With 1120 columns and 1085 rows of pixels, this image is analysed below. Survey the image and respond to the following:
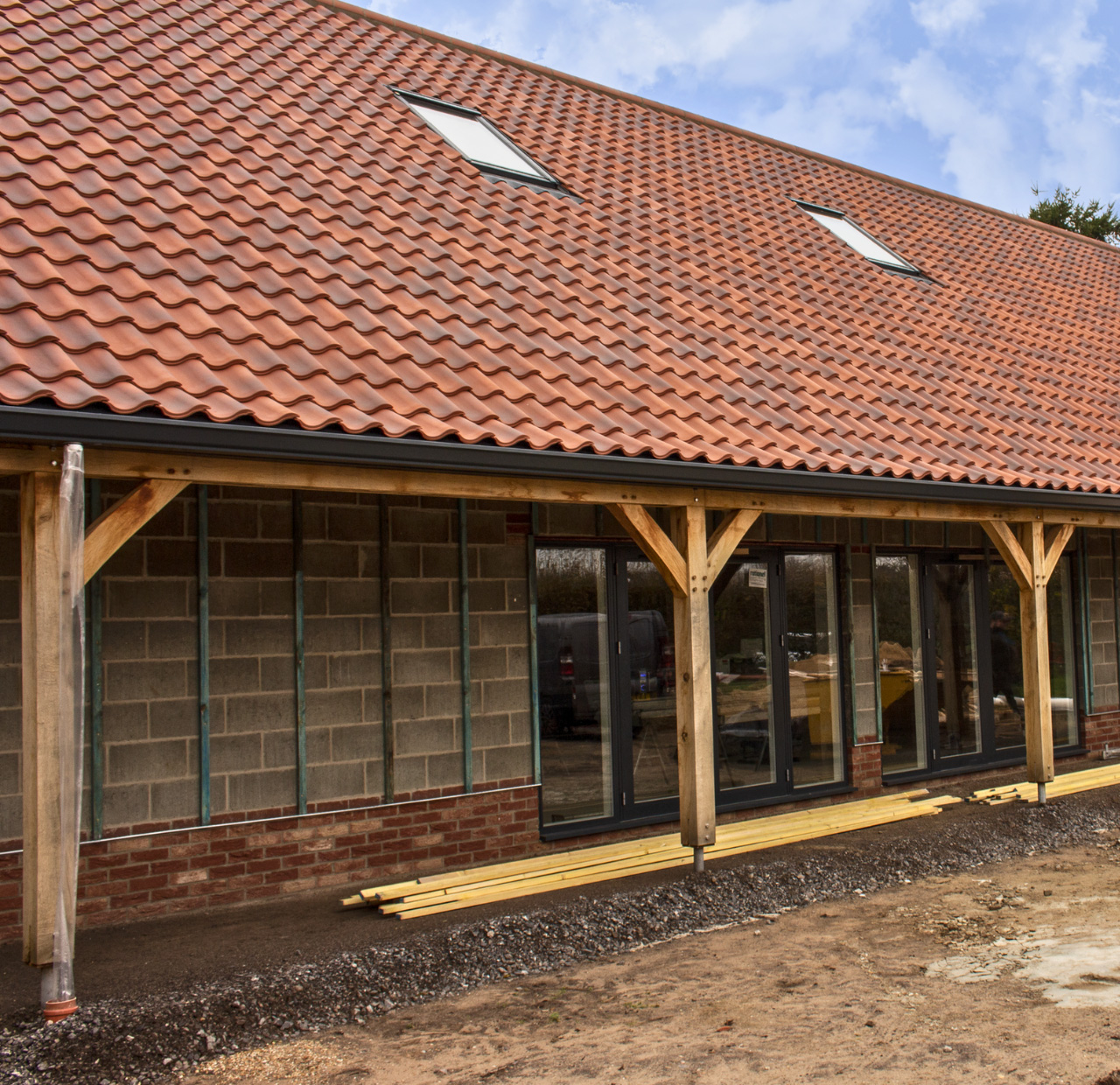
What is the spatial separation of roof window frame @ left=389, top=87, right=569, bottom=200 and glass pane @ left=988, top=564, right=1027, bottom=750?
17.2 feet

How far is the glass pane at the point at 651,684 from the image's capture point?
8086 millimetres

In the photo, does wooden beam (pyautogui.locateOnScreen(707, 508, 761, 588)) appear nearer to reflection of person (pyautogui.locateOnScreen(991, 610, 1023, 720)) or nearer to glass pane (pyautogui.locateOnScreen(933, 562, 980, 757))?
glass pane (pyautogui.locateOnScreen(933, 562, 980, 757))

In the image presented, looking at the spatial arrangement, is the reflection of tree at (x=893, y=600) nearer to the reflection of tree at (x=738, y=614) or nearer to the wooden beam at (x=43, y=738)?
the reflection of tree at (x=738, y=614)

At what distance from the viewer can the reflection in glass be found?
1054 centimetres

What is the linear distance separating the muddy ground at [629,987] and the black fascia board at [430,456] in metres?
2.30

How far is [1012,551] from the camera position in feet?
27.0

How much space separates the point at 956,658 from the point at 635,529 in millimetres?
5226

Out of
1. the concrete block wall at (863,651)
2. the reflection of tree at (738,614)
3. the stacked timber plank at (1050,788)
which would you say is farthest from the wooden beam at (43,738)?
the stacked timber plank at (1050,788)

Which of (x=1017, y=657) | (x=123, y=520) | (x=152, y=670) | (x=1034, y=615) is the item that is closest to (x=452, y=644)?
(x=152, y=670)

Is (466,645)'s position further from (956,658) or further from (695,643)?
(956,658)

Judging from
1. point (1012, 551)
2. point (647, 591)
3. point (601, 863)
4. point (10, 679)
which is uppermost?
point (1012, 551)

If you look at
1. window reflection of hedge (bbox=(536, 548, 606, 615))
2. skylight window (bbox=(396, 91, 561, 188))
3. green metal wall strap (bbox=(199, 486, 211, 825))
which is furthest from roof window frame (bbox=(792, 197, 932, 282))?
green metal wall strap (bbox=(199, 486, 211, 825))

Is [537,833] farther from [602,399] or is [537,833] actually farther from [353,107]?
[353,107]

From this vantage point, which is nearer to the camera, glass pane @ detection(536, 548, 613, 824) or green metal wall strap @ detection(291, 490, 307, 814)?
green metal wall strap @ detection(291, 490, 307, 814)
